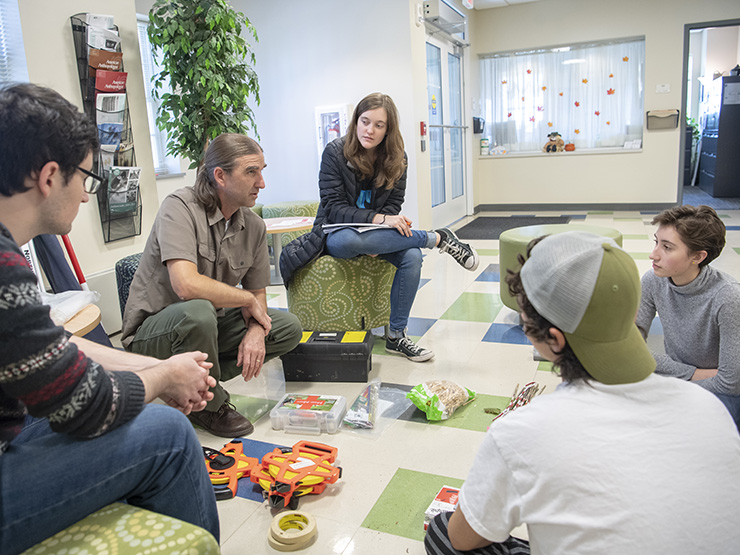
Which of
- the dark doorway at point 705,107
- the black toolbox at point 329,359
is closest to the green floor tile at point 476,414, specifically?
the black toolbox at point 329,359

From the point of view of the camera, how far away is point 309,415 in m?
2.19

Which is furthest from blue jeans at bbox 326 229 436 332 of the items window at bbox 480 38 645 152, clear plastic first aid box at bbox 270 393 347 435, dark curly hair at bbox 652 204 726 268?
window at bbox 480 38 645 152

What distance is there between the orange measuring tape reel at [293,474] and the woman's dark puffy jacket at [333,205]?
1.23 m

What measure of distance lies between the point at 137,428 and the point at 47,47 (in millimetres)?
2708

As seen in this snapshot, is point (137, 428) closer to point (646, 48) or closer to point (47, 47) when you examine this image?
point (47, 47)

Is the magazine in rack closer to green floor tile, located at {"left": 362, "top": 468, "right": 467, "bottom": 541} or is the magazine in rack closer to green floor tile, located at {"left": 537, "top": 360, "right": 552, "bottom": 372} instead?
green floor tile, located at {"left": 537, "top": 360, "right": 552, "bottom": 372}

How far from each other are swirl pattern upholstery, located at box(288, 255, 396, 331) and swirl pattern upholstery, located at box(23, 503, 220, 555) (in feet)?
6.53

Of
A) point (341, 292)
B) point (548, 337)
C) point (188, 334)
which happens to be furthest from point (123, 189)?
point (548, 337)

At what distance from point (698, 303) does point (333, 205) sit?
67.5 inches

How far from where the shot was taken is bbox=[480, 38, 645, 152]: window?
7.41m

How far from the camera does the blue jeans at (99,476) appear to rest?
3.13 ft

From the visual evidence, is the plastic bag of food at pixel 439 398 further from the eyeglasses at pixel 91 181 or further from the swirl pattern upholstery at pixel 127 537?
the eyeglasses at pixel 91 181

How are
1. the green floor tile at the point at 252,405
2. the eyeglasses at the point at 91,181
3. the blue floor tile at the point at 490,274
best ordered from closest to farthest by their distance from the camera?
the eyeglasses at the point at 91,181, the green floor tile at the point at 252,405, the blue floor tile at the point at 490,274

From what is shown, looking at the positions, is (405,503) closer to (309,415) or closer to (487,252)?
(309,415)
